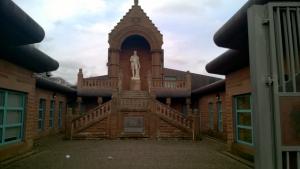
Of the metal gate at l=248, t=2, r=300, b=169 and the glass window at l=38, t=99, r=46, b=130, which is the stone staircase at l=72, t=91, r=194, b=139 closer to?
the glass window at l=38, t=99, r=46, b=130

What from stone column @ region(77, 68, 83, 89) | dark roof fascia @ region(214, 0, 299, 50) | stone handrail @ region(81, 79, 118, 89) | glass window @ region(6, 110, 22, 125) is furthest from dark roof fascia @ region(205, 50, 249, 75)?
stone column @ region(77, 68, 83, 89)

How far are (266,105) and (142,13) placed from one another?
76.9 ft

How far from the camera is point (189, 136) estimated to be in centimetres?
1578

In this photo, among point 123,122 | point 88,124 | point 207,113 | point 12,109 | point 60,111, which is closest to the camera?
point 12,109

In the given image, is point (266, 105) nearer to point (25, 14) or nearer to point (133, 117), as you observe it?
point (25, 14)

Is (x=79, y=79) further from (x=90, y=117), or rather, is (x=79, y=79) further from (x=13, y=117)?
(x=13, y=117)

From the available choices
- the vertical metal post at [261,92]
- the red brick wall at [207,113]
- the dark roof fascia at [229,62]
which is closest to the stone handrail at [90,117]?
the red brick wall at [207,113]

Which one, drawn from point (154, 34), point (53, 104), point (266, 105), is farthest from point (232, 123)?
point (154, 34)

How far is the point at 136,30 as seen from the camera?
24391 mm

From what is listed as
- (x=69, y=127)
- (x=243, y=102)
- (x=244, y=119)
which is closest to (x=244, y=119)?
(x=244, y=119)

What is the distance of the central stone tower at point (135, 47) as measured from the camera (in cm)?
2383

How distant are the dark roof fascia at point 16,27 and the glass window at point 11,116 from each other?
2610 mm

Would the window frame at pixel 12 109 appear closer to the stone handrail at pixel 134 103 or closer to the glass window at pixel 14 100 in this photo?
the glass window at pixel 14 100

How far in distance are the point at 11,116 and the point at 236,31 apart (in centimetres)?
825
